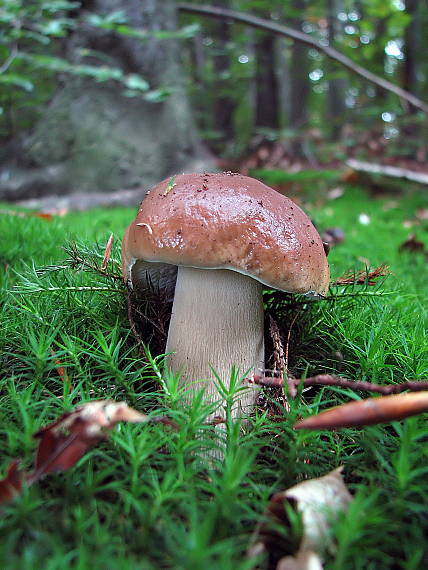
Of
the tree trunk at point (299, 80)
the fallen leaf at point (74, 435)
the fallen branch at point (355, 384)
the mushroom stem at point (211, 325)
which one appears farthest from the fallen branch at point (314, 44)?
the tree trunk at point (299, 80)

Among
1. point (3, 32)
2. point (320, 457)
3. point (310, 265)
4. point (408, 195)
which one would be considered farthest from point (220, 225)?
point (408, 195)

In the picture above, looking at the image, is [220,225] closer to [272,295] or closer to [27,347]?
[272,295]

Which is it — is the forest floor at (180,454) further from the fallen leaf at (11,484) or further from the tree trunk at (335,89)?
the tree trunk at (335,89)

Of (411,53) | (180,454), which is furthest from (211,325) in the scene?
(411,53)

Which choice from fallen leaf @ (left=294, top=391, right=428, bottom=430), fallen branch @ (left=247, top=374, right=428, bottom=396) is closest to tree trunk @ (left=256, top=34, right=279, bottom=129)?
fallen branch @ (left=247, top=374, right=428, bottom=396)

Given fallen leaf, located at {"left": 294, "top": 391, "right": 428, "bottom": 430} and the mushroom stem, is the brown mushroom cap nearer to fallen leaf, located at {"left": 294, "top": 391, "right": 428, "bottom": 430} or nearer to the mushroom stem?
the mushroom stem

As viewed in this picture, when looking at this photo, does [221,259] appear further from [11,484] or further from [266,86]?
[266,86]
